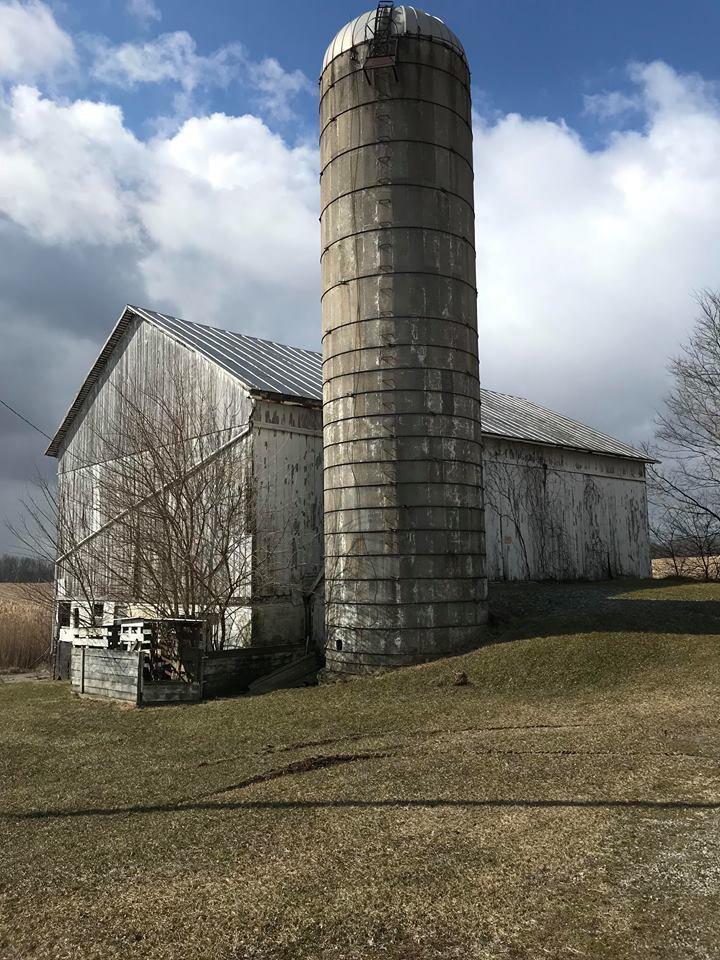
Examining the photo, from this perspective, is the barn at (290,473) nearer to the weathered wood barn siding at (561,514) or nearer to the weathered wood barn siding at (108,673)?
the weathered wood barn siding at (561,514)

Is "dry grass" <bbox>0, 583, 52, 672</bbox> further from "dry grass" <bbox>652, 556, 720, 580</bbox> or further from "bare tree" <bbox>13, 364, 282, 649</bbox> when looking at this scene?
"dry grass" <bbox>652, 556, 720, 580</bbox>

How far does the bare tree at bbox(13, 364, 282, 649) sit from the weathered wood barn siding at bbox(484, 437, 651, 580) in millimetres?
7625

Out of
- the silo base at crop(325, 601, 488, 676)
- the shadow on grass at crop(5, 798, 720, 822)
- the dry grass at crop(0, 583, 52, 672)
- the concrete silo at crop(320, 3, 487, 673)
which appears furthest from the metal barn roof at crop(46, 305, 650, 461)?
the shadow on grass at crop(5, 798, 720, 822)

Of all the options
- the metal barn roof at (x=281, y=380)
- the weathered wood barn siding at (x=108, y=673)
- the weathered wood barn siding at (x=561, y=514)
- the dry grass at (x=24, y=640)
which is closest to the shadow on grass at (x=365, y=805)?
the weathered wood barn siding at (x=108, y=673)

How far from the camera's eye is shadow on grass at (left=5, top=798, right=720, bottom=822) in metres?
5.79

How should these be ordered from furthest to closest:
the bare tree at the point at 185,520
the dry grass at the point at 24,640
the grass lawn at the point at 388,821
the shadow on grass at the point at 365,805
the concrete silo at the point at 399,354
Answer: the dry grass at the point at 24,640
the bare tree at the point at 185,520
the concrete silo at the point at 399,354
the shadow on grass at the point at 365,805
the grass lawn at the point at 388,821

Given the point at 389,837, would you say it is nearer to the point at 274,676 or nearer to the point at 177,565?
the point at 274,676

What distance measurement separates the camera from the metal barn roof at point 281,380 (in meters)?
17.8

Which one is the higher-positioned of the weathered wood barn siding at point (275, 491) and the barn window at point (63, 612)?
the weathered wood barn siding at point (275, 491)

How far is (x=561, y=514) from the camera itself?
927 inches

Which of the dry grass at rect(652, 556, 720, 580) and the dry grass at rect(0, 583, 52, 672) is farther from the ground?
the dry grass at rect(652, 556, 720, 580)

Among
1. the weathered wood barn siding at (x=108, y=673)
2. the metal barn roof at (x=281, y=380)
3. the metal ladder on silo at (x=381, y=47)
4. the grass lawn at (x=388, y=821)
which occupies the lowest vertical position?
the grass lawn at (x=388, y=821)

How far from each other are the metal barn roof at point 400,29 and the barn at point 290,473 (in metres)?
6.62

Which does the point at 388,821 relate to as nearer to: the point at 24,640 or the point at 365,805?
the point at 365,805
